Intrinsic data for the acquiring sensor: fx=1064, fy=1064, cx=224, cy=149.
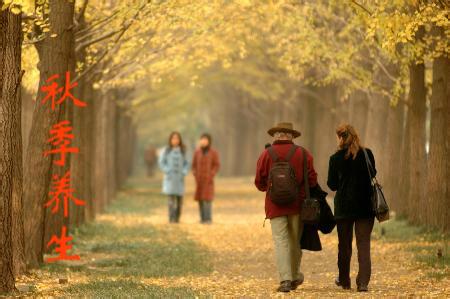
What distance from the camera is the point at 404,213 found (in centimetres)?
2270

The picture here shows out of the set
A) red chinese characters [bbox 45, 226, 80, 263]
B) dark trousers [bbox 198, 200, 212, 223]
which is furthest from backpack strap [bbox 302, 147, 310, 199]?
dark trousers [bbox 198, 200, 212, 223]

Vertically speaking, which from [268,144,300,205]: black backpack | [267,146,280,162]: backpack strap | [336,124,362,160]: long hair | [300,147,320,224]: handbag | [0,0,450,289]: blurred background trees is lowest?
[300,147,320,224]: handbag

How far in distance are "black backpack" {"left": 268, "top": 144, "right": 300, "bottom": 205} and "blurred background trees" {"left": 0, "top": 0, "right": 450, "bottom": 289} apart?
2826 millimetres

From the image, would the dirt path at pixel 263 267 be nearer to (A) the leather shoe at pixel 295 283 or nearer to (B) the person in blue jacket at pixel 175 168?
(A) the leather shoe at pixel 295 283

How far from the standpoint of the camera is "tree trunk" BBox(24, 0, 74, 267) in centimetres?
1466

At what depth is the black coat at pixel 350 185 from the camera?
12.0 metres

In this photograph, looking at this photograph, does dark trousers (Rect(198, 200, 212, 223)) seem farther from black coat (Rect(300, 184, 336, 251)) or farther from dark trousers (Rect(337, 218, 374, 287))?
dark trousers (Rect(337, 218, 374, 287))

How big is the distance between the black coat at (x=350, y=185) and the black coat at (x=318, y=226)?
0.12 metres

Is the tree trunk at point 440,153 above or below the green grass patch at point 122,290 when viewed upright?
above

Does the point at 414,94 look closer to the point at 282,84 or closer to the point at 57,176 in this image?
the point at 57,176

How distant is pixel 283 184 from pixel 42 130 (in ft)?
13.9

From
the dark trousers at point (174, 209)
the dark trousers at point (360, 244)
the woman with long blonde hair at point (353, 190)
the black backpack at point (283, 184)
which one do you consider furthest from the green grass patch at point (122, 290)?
the dark trousers at point (174, 209)

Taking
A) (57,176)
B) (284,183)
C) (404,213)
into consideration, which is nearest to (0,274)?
(284,183)

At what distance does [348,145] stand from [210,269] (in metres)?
4.26
